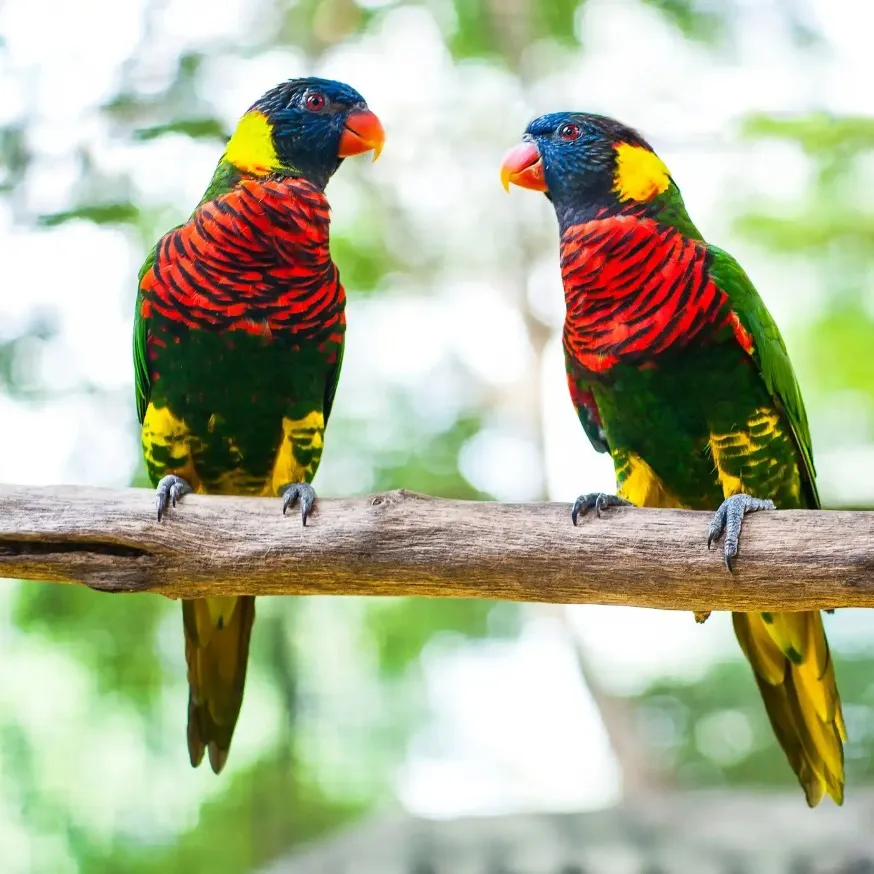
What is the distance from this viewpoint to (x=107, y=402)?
3975 mm

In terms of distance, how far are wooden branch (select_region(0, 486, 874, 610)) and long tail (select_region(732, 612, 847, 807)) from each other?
0.51m

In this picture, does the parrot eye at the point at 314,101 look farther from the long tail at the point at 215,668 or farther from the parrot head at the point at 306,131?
the long tail at the point at 215,668

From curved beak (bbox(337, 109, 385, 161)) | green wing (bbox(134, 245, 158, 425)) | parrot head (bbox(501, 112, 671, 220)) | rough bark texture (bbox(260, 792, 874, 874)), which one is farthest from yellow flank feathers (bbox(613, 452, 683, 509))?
rough bark texture (bbox(260, 792, 874, 874))

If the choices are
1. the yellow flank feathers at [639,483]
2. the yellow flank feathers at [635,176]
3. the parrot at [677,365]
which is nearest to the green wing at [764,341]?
the parrot at [677,365]

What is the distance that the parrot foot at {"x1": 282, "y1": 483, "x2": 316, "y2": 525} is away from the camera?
2162 mm

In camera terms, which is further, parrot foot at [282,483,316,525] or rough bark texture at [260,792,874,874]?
rough bark texture at [260,792,874,874]

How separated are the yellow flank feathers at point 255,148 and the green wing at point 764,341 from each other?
3.72ft

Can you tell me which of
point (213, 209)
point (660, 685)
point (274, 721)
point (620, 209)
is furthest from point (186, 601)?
point (660, 685)

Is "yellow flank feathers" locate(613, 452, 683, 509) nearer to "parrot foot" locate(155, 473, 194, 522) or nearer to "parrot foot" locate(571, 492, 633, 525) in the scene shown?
"parrot foot" locate(571, 492, 633, 525)

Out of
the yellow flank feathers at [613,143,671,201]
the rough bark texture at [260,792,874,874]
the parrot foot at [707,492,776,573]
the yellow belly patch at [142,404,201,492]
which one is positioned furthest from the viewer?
the rough bark texture at [260,792,874,874]

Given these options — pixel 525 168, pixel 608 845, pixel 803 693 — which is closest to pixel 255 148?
pixel 525 168

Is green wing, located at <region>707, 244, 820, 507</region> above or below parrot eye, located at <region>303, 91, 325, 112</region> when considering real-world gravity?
below

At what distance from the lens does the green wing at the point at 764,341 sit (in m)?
2.37

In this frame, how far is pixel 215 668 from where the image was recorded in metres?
2.67
